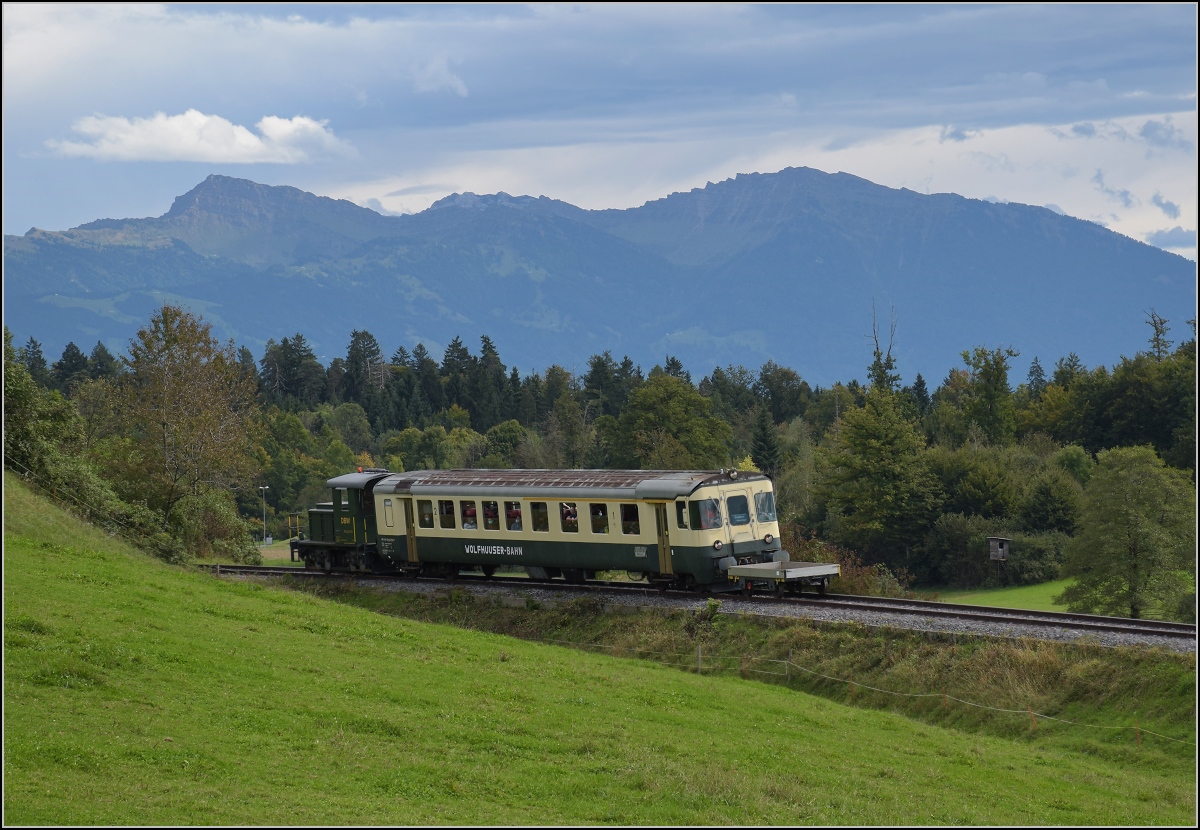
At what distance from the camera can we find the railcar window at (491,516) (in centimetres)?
3666

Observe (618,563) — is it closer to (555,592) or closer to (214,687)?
(555,592)

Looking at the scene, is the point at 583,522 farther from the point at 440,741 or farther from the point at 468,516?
the point at 440,741

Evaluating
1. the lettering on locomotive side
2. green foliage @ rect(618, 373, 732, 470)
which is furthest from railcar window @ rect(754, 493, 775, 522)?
green foliage @ rect(618, 373, 732, 470)

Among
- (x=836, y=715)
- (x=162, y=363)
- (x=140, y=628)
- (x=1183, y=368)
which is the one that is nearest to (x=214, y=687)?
(x=140, y=628)

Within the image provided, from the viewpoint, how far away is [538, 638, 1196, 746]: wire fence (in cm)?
2289

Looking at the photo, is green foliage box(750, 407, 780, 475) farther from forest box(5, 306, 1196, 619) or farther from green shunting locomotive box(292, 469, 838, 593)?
green shunting locomotive box(292, 469, 838, 593)

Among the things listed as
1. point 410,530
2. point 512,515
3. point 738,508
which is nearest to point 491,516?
point 512,515

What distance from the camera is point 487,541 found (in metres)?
36.9

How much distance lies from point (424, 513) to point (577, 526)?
681cm

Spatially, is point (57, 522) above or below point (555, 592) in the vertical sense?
above

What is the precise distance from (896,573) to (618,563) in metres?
42.8

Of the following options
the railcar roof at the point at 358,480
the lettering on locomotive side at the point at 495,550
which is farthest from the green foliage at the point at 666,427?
the lettering on locomotive side at the point at 495,550

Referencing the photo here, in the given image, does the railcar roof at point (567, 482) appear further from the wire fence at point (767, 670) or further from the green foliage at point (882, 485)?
the green foliage at point (882, 485)

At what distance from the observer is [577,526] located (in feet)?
113
